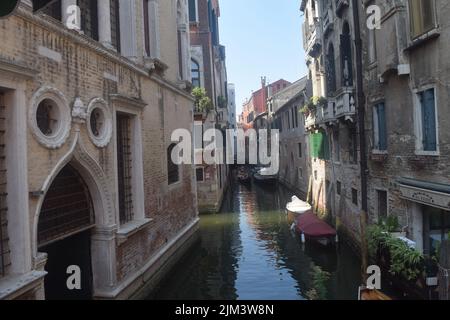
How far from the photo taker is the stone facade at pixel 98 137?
190 inches

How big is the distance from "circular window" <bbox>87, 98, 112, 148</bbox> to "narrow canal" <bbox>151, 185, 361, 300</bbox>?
3559 millimetres

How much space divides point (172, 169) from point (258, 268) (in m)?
3.56

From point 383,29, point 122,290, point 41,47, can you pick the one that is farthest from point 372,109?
point 41,47

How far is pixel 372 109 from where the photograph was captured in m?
10.1

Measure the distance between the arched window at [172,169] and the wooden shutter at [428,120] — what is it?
20.8ft

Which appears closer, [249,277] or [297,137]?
[249,277]

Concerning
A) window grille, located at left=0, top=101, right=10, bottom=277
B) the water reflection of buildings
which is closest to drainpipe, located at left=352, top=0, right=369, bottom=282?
the water reflection of buildings

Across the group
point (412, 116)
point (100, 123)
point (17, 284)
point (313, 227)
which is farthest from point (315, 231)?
point (17, 284)

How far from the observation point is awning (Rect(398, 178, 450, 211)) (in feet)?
21.9

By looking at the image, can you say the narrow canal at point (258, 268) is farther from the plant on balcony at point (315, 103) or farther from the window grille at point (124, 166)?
the plant on balcony at point (315, 103)

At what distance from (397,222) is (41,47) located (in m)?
7.18

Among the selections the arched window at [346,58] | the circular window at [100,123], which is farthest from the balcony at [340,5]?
the circular window at [100,123]

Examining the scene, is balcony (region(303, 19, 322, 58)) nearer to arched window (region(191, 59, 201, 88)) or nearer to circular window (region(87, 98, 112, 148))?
arched window (region(191, 59, 201, 88))
